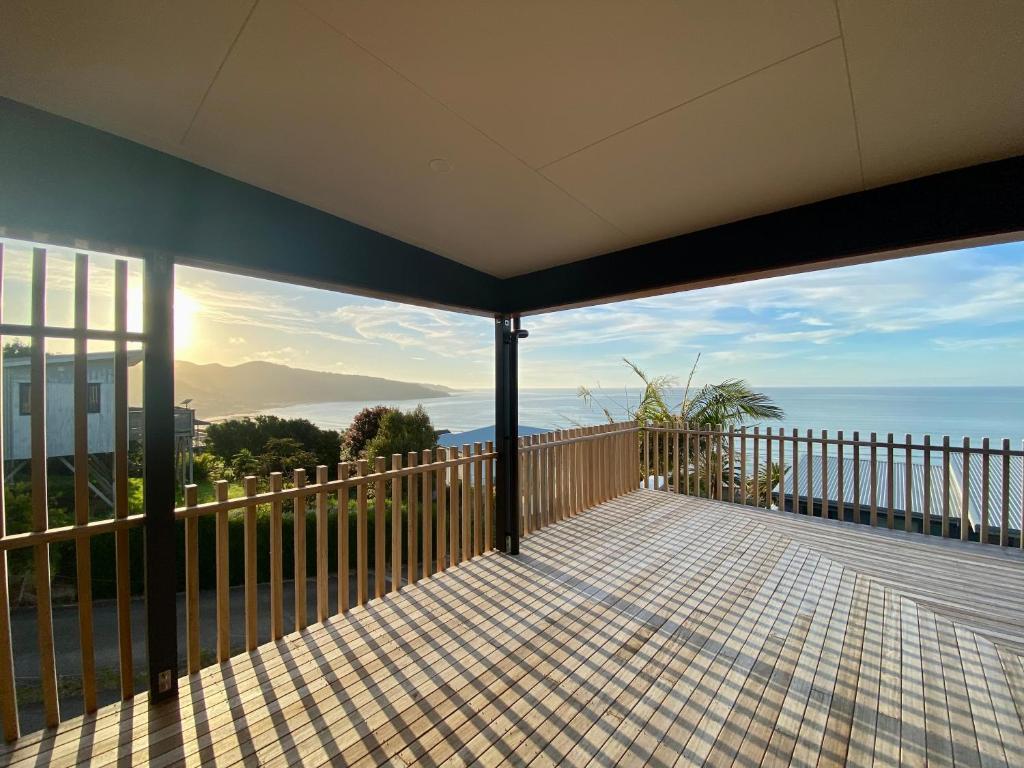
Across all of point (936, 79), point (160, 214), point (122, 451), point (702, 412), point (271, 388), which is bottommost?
point (702, 412)

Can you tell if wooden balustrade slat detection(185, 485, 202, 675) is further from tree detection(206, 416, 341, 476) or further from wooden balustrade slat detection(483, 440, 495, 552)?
tree detection(206, 416, 341, 476)

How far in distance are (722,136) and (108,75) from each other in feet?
7.15

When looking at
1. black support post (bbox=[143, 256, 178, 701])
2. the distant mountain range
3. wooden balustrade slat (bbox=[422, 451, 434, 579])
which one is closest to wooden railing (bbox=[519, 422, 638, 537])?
wooden balustrade slat (bbox=[422, 451, 434, 579])

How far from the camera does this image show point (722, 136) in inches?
63.7

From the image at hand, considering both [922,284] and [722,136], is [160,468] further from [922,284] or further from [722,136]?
[922,284]

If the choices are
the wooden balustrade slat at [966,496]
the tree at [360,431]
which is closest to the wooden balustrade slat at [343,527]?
the wooden balustrade slat at [966,496]

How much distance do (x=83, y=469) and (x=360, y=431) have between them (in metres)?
7.68

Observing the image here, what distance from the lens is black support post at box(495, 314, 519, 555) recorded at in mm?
3756

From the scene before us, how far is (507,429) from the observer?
3881 mm

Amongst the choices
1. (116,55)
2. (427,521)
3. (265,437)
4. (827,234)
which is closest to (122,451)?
(116,55)

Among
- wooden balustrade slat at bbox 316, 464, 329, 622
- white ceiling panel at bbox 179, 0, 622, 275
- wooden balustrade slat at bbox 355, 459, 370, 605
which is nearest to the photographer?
white ceiling panel at bbox 179, 0, 622, 275

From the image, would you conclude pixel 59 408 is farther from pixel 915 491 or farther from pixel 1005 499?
pixel 1005 499

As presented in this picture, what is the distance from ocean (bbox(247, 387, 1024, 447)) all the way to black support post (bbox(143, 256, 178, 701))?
8.39 feet

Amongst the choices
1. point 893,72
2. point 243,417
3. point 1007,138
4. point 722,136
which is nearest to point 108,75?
point 722,136
